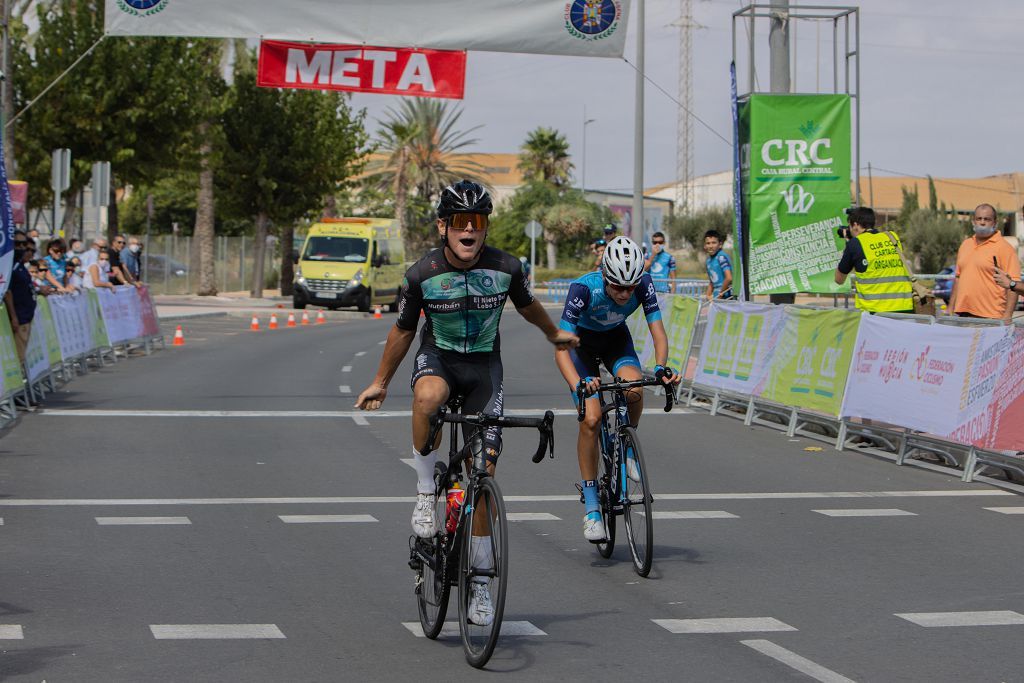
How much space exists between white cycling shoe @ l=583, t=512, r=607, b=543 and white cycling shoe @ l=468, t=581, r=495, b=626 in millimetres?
2185

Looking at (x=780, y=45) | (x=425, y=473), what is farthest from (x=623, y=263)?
(x=780, y=45)

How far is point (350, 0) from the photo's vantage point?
1891 cm

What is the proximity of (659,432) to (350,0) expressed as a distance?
7491mm

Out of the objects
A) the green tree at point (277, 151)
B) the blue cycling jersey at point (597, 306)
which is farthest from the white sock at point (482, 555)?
the green tree at point (277, 151)

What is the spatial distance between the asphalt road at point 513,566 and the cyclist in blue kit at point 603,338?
1.92 ft

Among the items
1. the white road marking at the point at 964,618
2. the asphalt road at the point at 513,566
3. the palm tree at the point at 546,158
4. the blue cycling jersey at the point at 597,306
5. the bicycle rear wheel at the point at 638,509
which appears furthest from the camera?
the palm tree at the point at 546,158

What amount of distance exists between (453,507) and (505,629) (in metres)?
0.72

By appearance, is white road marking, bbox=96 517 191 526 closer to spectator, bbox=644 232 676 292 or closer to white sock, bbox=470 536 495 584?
white sock, bbox=470 536 495 584

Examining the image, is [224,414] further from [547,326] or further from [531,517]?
[547,326]

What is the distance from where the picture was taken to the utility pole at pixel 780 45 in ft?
56.6

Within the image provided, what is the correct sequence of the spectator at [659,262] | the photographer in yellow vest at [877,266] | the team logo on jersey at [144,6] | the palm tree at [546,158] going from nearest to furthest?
the photographer in yellow vest at [877,266] < the team logo on jersey at [144,6] < the spectator at [659,262] < the palm tree at [546,158]

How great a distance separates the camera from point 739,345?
1652 centimetres

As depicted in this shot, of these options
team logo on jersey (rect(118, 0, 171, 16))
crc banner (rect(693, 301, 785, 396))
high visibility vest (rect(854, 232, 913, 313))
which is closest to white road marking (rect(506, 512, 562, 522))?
high visibility vest (rect(854, 232, 913, 313))

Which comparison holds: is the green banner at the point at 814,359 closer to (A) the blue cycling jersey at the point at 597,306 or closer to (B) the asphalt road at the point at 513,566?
(B) the asphalt road at the point at 513,566
